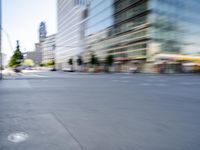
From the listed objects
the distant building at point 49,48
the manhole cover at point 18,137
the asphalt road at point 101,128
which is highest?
the distant building at point 49,48

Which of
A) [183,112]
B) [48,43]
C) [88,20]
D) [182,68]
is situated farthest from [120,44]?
[48,43]

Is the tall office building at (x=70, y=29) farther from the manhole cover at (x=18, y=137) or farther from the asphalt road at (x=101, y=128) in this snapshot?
the manhole cover at (x=18, y=137)

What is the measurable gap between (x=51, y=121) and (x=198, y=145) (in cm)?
283

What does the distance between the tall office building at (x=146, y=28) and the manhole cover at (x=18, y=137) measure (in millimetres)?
49415

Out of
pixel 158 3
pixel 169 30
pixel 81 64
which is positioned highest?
pixel 158 3

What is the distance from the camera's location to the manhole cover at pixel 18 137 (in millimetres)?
4020

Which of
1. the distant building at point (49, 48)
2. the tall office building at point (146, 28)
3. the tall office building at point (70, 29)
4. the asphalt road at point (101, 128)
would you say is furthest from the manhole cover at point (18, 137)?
the distant building at point (49, 48)

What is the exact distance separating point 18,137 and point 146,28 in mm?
52621

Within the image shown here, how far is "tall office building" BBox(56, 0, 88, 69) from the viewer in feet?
326

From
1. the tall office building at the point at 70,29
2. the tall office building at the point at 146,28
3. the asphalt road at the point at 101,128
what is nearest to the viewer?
the asphalt road at the point at 101,128

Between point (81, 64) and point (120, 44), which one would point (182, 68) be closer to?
point (120, 44)

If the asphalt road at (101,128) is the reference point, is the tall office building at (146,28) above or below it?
above

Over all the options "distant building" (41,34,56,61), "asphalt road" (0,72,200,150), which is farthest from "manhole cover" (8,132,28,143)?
"distant building" (41,34,56,61)

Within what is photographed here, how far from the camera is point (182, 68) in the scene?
5062cm
